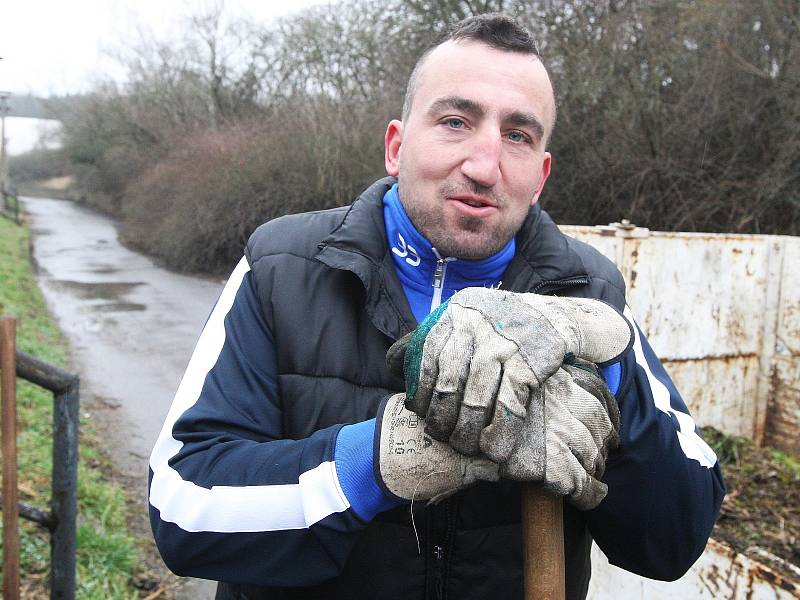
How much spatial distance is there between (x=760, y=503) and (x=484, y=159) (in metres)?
2.80

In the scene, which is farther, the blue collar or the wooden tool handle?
the blue collar

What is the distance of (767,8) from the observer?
7863 millimetres

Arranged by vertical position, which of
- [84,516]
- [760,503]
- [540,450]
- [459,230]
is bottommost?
[84,516]

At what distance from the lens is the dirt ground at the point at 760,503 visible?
3.04 meters

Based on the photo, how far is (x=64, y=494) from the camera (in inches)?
111

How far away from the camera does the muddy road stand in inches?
229

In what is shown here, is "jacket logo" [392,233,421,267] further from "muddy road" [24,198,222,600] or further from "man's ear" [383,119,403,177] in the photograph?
"muddy road" [24,198,222,600]

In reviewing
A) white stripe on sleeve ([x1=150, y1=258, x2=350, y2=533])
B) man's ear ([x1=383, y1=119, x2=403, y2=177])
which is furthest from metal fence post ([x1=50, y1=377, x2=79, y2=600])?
man's ear ([x1=383, y1=119, x2=403, y2=177])

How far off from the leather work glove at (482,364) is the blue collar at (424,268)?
17.3 inches

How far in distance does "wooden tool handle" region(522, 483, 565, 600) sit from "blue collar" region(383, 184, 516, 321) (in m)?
0.58

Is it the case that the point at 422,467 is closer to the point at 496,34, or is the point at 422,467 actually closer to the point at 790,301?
the point at 496,34

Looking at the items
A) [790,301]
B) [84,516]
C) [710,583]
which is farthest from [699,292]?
[84,516]

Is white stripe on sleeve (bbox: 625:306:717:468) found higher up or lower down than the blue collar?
lower down

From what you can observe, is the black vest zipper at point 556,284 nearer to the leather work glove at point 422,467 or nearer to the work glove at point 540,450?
the work glove at point 540,450
